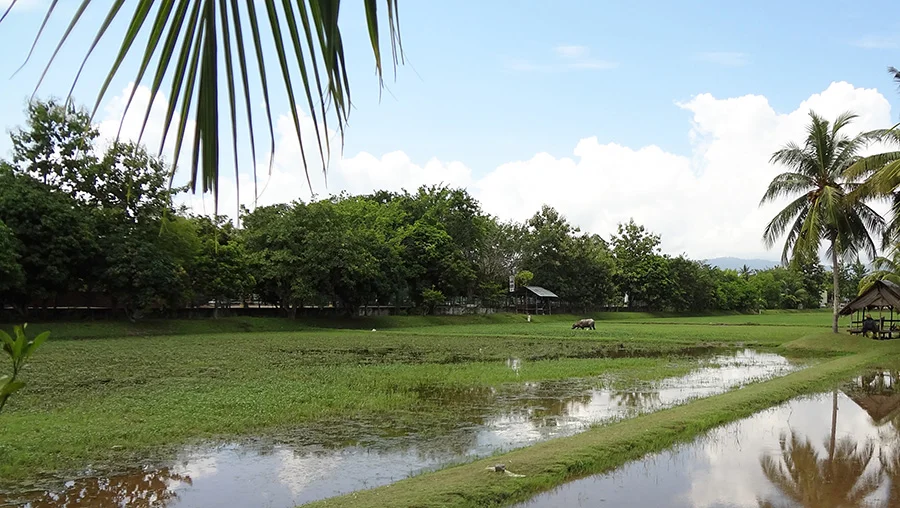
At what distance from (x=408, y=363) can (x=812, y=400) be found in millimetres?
10271

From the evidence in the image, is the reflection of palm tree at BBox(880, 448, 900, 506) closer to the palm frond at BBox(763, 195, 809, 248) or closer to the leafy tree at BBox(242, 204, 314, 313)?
the palm frond at BBox(763, 195, 809, 248)

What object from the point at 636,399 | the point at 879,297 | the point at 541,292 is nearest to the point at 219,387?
the point at 636,399

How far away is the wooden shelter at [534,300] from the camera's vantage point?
173 ft

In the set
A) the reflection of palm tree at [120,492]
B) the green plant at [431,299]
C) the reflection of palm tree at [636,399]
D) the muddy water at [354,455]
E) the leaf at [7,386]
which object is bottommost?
the reflection of palm tree at [120,492]

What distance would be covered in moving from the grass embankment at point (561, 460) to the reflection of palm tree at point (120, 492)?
1.90 metres

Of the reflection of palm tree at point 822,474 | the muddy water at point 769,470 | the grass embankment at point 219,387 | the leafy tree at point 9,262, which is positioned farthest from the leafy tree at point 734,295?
the reflection of palm tree at point 822,474

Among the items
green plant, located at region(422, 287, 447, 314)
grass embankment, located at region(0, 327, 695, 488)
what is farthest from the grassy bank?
grass embankment, located at region(0, 327, 695, 488)

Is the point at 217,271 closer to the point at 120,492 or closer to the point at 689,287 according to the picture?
the point at 120,492

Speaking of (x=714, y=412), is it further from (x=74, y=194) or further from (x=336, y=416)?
(x=74, y=194)

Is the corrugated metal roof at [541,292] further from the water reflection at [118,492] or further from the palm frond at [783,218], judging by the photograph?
the water reflection at [118,492]

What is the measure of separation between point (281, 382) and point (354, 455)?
20.2 feet

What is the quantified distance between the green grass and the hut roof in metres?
1.18

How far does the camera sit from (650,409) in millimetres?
11258

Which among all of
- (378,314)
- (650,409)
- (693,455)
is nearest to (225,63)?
(693,455)
